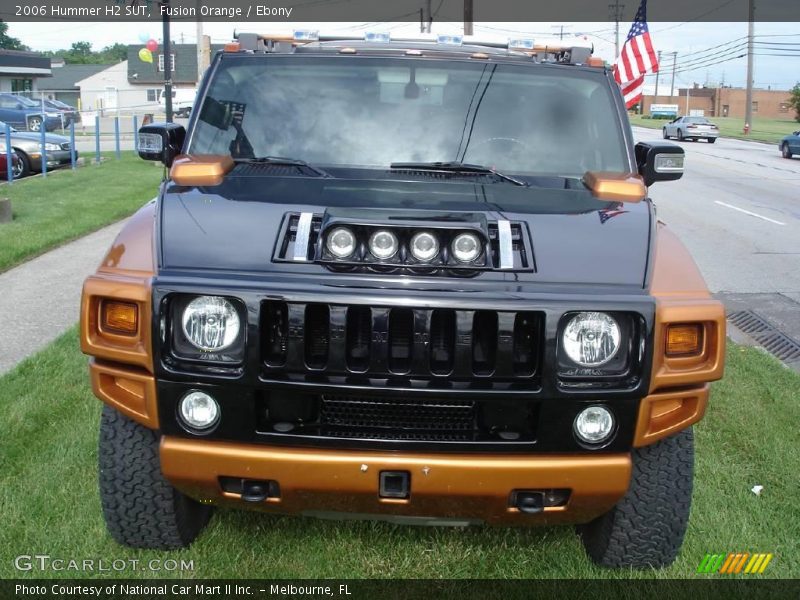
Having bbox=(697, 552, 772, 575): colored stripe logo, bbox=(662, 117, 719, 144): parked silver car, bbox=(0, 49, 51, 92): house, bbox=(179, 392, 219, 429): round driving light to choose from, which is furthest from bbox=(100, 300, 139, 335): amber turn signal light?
bbox=(0, 49, 51, 92): house

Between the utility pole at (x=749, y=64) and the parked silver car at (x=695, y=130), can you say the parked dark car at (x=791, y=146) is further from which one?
the utility pole at (x=749, y=64)

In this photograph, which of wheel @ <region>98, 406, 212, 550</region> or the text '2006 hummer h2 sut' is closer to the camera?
the text '2006 hummer h2 sut'

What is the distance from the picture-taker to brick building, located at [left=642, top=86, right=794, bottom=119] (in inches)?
4269

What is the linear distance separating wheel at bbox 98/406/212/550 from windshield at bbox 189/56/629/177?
4.23ft

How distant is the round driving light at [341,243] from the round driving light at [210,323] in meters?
0.37

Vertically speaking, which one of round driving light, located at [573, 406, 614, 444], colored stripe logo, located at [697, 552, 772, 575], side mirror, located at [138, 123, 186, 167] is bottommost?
colored stripe logo, located at [697, 552, 772, 575]

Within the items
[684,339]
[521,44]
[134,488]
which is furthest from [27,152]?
[684,339]

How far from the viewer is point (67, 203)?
42.8 feet

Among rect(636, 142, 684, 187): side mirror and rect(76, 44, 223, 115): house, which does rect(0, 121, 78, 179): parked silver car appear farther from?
rect(76, 44, 223, 115): house

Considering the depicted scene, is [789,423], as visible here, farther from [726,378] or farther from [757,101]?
[757,101]

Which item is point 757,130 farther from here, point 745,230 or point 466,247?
point 466,247

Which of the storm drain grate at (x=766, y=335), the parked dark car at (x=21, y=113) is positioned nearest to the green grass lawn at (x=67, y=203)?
the storm drain grate at (x=766, y=335)

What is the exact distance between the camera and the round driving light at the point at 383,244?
8.77 ft

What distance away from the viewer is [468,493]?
2.61 metres
